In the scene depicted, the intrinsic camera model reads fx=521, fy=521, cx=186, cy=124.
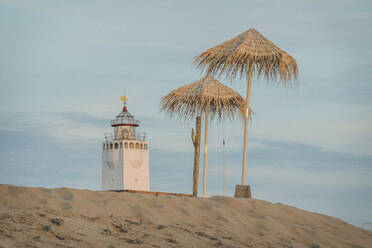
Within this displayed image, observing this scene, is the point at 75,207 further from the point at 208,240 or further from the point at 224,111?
the point at 224,111

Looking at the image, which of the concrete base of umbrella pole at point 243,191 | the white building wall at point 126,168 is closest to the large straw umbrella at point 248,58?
the concrete base of umbrella pole at point 243,191

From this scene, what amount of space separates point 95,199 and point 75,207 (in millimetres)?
697

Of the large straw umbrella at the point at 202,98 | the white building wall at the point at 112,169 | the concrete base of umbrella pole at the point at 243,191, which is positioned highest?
the large straw umbrella at the point at 202,98

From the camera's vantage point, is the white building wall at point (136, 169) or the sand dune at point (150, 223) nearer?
the sand dune at point (150, 223)

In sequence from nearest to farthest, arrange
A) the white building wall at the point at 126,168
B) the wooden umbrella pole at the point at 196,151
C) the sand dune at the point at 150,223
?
the sand dune at the point at 150,223, the wooden umbrella pole at the point at 196,151, the white building wall at the point at 126,168

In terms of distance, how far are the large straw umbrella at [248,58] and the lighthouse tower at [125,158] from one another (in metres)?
30.9

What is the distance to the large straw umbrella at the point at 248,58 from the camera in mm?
13305

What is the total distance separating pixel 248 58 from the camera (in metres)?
13.3

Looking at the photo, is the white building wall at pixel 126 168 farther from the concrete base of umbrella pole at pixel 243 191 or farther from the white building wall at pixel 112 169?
the concrete base of umbrella pole at pixel 243 191

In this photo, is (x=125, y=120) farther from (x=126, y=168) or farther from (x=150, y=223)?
(x=150, y=223)

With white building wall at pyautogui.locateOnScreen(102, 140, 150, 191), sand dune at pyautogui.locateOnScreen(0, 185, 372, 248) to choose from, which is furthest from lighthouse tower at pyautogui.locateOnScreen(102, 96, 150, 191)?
sand dune at pyautogui.locateOnScreen(0, 185, 372, 248)

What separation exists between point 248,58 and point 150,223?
6.74m

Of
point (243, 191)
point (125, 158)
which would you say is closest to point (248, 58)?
point (243, 191)

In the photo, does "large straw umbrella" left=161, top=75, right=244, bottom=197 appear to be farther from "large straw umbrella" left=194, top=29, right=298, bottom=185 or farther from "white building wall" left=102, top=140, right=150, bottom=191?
"white building wall" left=102, top=140, right=150, bottom=191
